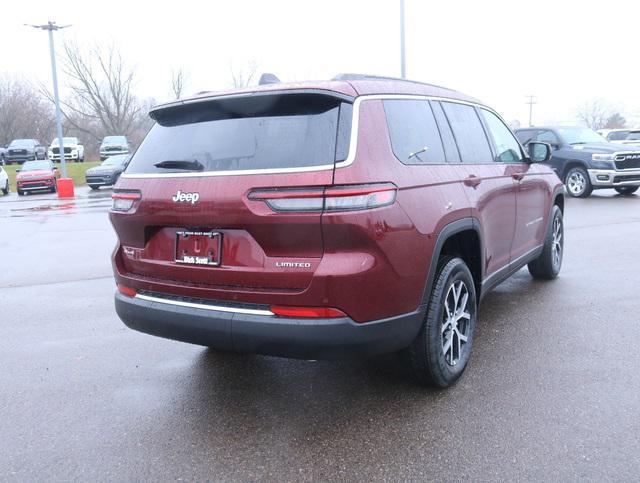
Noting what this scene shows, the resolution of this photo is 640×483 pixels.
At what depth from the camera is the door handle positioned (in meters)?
3.79

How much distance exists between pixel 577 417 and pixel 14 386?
3.53m

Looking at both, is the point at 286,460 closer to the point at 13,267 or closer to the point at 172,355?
the point at 172,355

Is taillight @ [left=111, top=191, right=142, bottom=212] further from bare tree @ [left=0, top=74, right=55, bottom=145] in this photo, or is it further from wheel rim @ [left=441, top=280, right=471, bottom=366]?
bare tree @ [left=0, top=74, right=55, bottom=145]

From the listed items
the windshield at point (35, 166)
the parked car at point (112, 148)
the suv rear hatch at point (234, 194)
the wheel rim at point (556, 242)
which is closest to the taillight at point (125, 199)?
the suv rear hatch at point (234, 194)

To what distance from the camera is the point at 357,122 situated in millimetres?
2951

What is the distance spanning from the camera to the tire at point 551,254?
5977mm

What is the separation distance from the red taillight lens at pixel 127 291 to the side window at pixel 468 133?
7.62 feet

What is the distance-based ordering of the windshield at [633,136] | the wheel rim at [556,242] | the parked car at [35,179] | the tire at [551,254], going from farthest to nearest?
the parked car at [35,179] → the windshield at [633,136] → the wheel rim at [556,242] → the tire at [551,254]

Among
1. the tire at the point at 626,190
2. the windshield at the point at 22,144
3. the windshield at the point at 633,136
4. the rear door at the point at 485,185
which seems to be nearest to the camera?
the rear door at the point at 485,185

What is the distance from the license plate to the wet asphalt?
94 centimetres

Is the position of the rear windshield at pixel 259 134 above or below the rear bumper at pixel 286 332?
above

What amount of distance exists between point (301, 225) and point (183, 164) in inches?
34.4

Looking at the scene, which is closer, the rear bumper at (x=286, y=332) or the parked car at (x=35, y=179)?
the rear bumper at (x=286, y=332)

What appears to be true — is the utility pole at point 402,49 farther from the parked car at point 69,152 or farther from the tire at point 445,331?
the parked car at point 69,152
